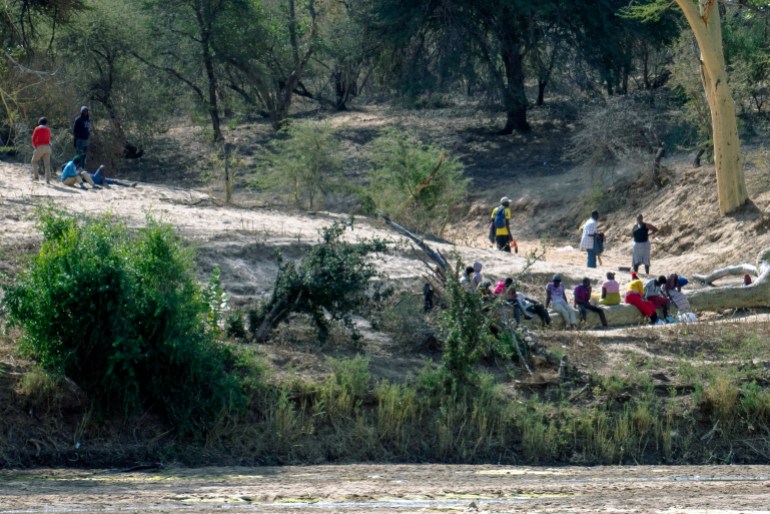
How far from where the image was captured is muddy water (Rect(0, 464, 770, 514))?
320 inches

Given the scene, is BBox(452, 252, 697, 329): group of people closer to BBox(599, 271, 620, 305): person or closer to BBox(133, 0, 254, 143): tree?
BBox(599, 271, 620, 305): person

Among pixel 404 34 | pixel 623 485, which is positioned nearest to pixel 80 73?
pixel 404 34

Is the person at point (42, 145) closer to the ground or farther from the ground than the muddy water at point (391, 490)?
farther from the ground

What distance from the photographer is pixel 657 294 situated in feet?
58.9

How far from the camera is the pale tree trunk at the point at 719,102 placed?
A: 2434cm

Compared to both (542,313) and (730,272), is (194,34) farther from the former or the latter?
(542,313)

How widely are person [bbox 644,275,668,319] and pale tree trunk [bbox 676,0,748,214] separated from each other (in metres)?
8.08

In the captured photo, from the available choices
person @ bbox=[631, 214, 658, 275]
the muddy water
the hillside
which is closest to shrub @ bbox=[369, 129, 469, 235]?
the hillside

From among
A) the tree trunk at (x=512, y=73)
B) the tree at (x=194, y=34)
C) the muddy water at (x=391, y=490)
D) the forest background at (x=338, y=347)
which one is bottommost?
the muddy water at (x=391, y=490)

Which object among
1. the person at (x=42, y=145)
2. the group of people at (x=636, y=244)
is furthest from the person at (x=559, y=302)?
the person at (x=42, y=145)

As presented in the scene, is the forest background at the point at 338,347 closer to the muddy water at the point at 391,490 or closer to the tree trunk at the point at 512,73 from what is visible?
the muddy water at the point at 391,490

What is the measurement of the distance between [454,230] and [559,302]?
1351cm

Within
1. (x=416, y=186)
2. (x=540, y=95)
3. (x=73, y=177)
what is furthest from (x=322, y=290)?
(x=540, y=95)

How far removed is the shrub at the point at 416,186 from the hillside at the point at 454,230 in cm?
93
